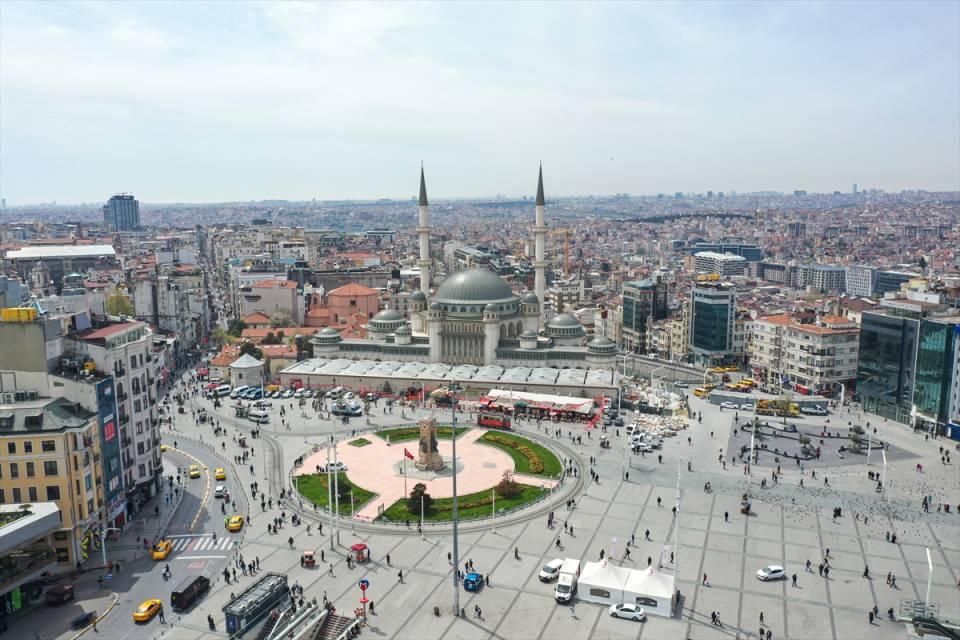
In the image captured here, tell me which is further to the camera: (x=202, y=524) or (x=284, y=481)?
(x=284, y=481)

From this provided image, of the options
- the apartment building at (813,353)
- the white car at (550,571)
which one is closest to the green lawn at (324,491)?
the white car at (550,571)

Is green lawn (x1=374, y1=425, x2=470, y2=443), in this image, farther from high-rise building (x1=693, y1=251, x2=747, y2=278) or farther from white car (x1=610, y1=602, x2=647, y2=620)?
high-rise building (x1=693, y1=251, x2=747, y2=278)

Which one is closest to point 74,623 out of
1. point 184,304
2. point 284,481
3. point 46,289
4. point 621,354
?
point 284,481

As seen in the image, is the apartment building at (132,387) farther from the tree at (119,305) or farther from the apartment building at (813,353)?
the apartment building at (813,353)

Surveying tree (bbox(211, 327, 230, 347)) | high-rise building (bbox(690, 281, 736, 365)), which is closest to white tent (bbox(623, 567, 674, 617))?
high-rise building (bbox(690, 281, 736, 365))

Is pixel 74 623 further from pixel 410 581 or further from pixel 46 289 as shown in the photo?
pixel 46 289

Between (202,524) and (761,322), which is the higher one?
(761,322)

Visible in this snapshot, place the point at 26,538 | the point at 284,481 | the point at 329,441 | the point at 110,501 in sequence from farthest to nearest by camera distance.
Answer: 1. the point at 329,441
2. the point at 284,481
3. the point at 110,501
4. the point at 26,538
